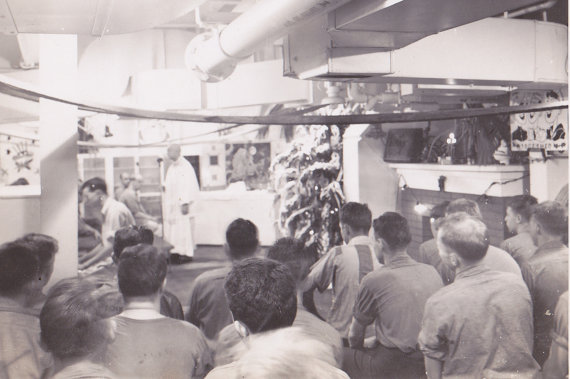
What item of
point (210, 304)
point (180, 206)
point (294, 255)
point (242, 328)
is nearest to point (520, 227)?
point (294, 255)

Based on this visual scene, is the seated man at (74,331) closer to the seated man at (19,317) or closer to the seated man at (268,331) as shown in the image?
the seated man at (19,317)

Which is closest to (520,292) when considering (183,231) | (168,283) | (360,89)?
(360,89)

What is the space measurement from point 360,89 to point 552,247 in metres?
2.22

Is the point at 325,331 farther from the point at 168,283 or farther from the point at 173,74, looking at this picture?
the point at 168,283

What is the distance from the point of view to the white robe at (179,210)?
22.2ft

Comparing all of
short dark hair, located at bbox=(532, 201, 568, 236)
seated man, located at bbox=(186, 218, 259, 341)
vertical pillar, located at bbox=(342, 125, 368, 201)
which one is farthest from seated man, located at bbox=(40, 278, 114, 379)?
vertical pillar, located at bbox=(342, 125, 368, 201)

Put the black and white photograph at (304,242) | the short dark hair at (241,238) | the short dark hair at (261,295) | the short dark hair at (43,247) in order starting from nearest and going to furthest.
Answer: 1. the short dark hair at (261,295)
2. the black and white photograph at (304,242)
3. the short dark hair at (43,247)
4. the short dark hair at (241,238)

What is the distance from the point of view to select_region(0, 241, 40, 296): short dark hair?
1.83 metres

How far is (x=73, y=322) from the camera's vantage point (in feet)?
4.80

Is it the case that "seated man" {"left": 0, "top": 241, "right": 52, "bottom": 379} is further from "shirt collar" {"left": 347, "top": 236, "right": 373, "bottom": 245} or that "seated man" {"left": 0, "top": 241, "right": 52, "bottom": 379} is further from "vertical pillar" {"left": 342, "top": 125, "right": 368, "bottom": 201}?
"vertical pillar" {"left": 342, "top": 125, "right": 368, "bottom": 201}

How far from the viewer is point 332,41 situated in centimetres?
216

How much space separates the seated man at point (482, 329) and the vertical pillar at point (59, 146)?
1.61m

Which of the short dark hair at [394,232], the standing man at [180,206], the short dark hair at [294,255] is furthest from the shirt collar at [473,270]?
the standing man at [180,206]

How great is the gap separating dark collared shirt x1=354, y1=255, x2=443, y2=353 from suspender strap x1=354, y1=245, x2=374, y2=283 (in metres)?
0.36
